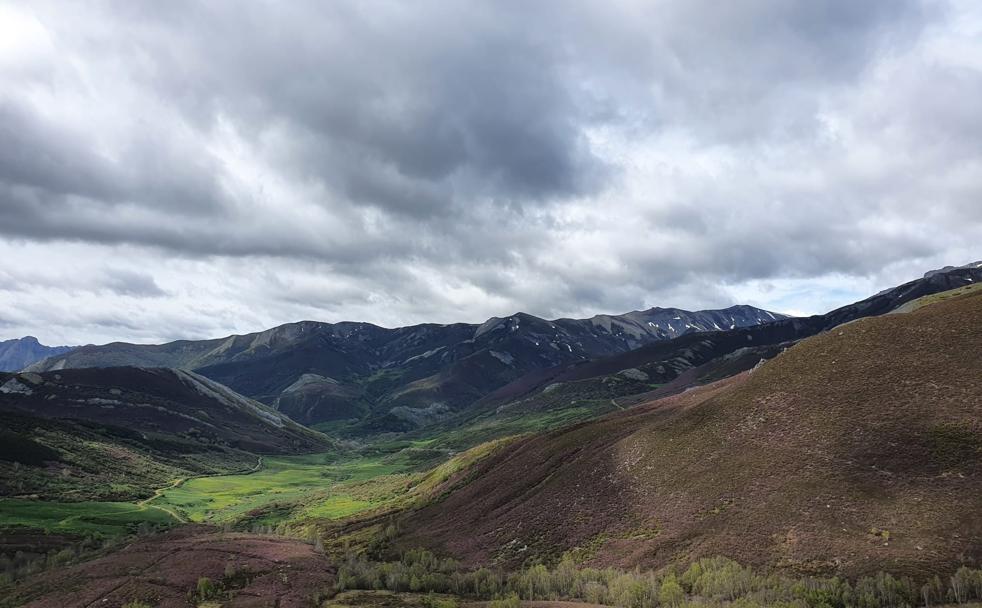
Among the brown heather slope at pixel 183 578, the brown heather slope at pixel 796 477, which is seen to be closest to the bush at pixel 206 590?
the brown heather slope at pixel 183 578

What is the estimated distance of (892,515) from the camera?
39906mm

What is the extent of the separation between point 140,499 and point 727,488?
127138 mm

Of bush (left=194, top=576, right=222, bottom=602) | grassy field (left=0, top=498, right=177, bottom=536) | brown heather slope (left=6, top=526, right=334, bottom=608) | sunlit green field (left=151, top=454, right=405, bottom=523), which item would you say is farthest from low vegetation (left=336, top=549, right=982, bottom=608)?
grassy field (left=0, top=498, right=177, bottom=536)

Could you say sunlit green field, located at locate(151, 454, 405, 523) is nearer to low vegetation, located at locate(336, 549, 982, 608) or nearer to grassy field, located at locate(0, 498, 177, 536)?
grassy field, located at locate(0, 498, 177, 536)

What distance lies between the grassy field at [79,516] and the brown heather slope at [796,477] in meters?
52.0

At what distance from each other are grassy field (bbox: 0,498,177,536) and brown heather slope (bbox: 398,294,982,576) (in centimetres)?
5203

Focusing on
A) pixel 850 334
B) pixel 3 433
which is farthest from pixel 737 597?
pixel 3 433

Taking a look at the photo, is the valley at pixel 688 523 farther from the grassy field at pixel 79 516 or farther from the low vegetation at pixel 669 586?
the grassy field at pixel 79 516

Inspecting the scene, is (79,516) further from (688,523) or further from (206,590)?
(688,523)

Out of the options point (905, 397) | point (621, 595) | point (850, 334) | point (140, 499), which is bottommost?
point (140, 499)

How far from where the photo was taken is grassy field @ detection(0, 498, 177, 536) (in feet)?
266

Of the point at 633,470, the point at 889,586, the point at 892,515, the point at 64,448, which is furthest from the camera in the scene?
the point at 64,448

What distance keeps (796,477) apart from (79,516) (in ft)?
357

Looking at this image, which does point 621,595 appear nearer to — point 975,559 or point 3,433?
point 975,559
